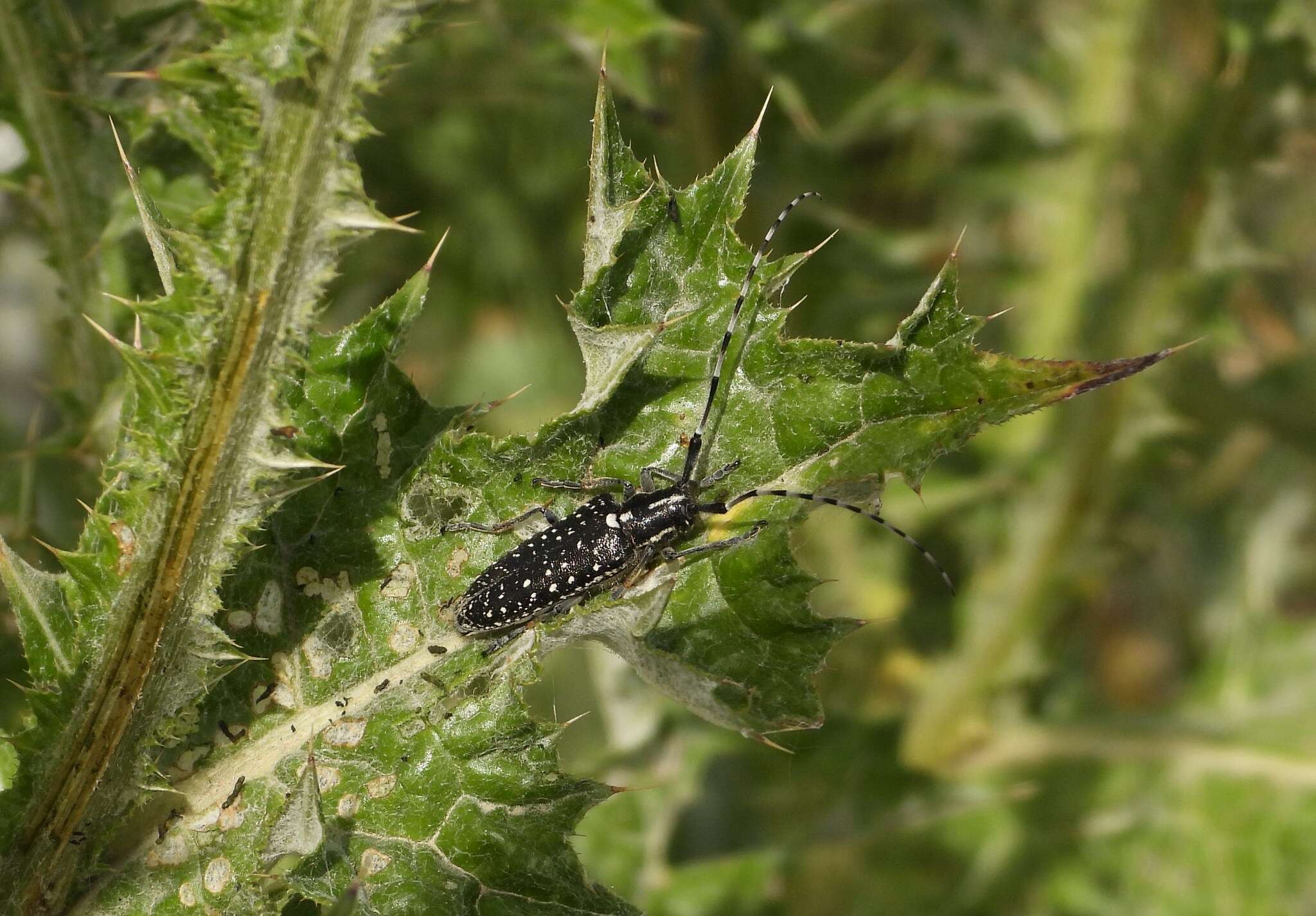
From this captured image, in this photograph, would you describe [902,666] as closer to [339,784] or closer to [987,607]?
[987,607]

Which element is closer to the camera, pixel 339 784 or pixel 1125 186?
pixel 339 784

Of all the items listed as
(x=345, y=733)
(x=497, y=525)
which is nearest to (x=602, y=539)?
(x=497, y=525)

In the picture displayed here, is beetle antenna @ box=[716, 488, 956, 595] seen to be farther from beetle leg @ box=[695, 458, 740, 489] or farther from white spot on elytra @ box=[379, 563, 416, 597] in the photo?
white spot on elytra @ box=[379, 563, 416, 597]

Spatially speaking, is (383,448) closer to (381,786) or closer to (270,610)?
(270,610)

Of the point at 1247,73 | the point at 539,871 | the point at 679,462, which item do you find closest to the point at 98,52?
the point at 679,462

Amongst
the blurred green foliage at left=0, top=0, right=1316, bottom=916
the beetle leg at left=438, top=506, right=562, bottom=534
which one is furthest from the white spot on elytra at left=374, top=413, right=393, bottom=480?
the blurred green foliage at left=0, top=0, right=1316, bottom=916
